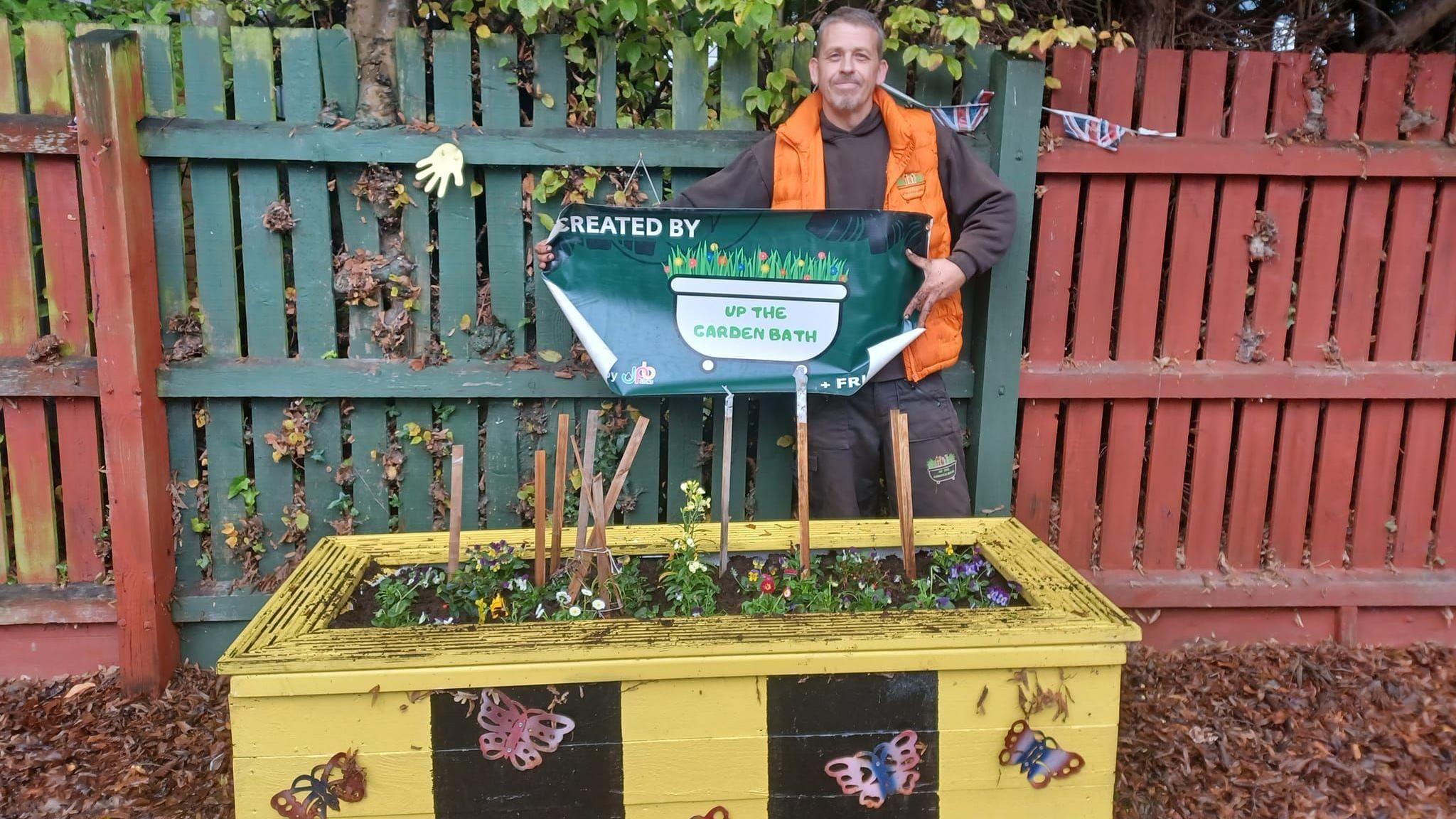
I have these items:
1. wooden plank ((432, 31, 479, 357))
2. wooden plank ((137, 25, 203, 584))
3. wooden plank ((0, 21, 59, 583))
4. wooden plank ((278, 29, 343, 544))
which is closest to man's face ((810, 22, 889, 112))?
wooden plank ((432, 31, 479, 357))

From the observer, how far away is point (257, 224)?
3.31m

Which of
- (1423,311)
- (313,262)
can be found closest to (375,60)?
(313,262)

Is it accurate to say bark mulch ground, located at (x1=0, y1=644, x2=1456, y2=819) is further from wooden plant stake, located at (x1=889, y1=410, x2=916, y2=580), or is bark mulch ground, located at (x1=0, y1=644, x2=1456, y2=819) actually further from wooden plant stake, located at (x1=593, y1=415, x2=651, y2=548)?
wooden plant stake, located at (x1=593, y1=415, x2=651, y2=548)

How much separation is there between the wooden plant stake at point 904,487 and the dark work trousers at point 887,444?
0.62 meters

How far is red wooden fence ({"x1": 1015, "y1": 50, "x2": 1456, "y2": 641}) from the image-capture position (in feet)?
11.4

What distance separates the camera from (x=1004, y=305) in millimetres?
3482

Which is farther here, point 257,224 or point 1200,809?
point 257,224

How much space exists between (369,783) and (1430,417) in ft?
13.0

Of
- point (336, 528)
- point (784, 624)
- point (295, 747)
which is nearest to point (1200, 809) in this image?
point (784, 624)

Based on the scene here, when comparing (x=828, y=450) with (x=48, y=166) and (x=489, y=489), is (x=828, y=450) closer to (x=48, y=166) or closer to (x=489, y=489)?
(x=489, y=489)

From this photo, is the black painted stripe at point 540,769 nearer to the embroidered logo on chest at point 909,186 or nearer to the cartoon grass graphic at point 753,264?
the cartoon grass graphic at point 753,264

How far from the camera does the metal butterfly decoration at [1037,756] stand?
A: 88.0 inches

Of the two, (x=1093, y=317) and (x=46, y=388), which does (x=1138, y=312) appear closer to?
(x=1093, y=317)

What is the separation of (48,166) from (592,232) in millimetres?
1839
